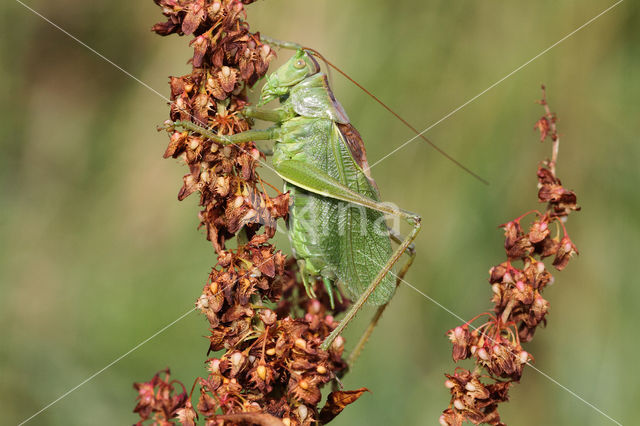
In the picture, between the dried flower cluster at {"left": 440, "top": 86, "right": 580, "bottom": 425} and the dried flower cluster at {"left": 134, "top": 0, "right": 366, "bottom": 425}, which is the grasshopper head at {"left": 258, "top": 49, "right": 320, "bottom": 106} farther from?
the dried flower cluster at {"left": 440, "top": 86, "right": 580, "bottom": 425}

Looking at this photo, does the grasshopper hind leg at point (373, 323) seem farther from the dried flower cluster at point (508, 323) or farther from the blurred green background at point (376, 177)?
the blurred green background at point (376, 177)

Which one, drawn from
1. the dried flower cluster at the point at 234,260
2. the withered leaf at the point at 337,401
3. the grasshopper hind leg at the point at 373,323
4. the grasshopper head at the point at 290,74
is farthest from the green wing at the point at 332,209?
the withered leaf at the point at 337,401

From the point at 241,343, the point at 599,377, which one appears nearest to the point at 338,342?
the point at 241,343

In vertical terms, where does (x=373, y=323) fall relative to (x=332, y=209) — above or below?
below

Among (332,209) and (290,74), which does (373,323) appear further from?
(290,74)

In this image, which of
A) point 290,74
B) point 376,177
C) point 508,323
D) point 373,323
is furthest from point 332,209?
point 376,177

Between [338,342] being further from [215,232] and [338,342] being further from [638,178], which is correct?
[638,178]
